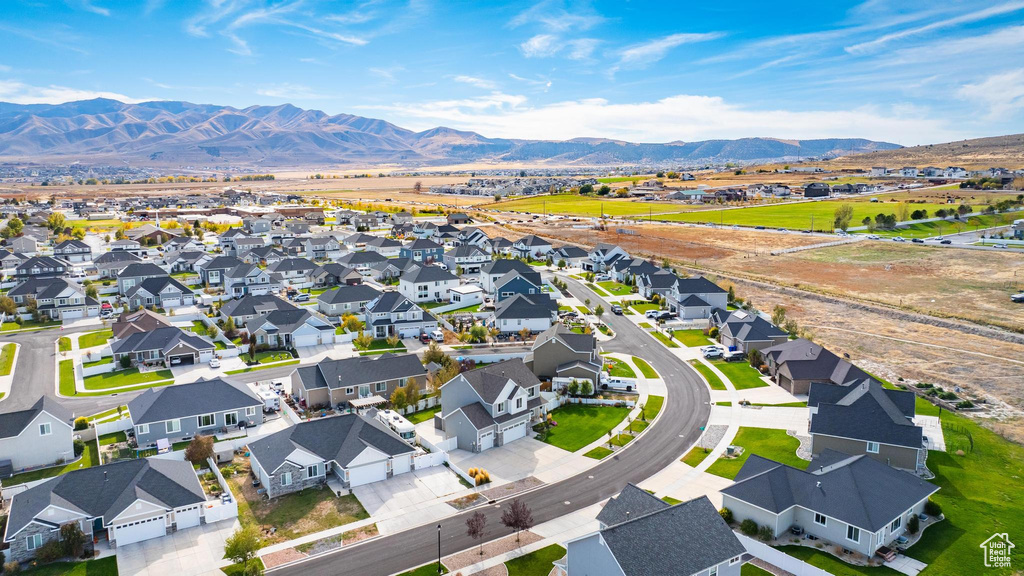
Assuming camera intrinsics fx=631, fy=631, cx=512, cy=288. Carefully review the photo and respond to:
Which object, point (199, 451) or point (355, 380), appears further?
point (355, 380)

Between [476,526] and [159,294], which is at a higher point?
[159,294]

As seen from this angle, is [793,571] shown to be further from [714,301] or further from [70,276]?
[70,276]

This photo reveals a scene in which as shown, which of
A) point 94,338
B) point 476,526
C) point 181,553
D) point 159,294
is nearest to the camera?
point 476,526

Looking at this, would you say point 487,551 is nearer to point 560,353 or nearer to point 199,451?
point 199,451


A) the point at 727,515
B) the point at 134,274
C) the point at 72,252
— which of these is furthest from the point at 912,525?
the point at 72,252

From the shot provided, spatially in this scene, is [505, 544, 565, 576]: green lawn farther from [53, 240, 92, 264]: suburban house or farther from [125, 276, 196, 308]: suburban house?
[53, 240, 92, 264]: suburban house

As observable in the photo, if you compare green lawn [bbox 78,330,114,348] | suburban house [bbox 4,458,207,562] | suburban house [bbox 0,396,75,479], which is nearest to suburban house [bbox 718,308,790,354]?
suburban house [bbox 4,458,207,562]

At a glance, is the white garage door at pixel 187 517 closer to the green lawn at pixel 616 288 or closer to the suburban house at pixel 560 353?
the suburban house at pixel 560 353

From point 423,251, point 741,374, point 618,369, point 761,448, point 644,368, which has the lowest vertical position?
point 761,448
